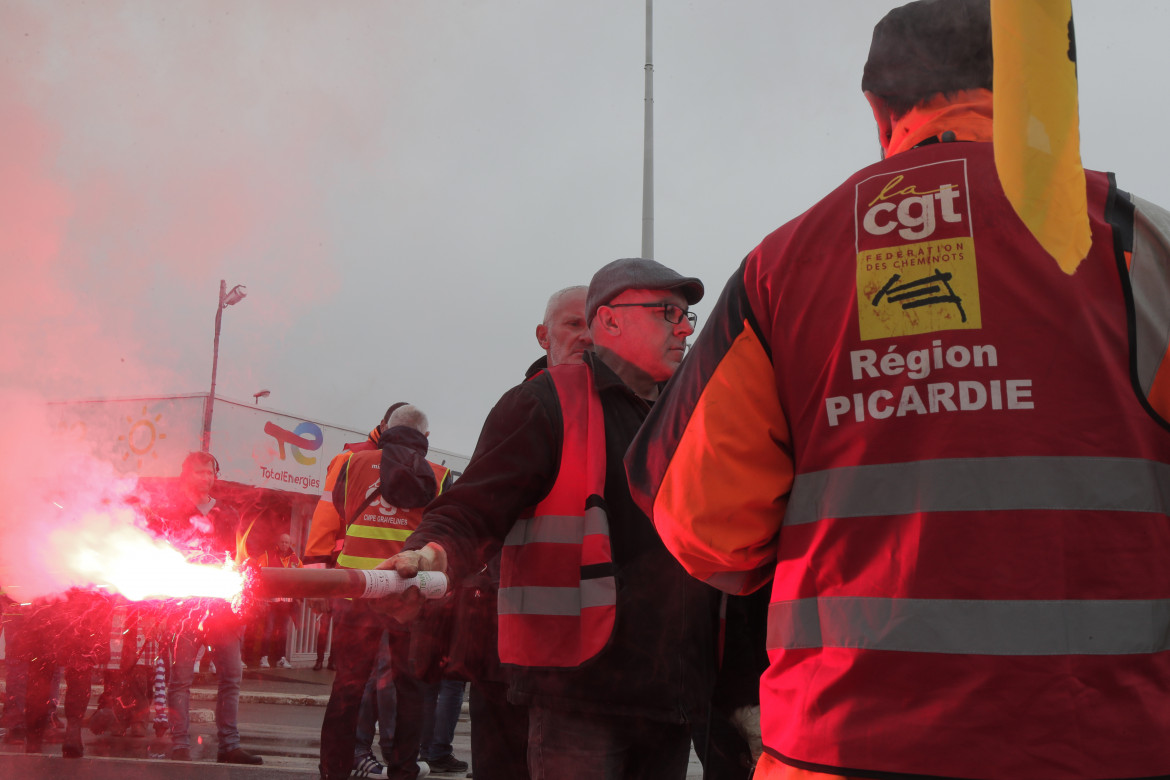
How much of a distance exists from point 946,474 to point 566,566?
142cm

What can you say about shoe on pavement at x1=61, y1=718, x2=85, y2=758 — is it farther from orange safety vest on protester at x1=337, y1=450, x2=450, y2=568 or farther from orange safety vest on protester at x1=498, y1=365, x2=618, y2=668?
orange safety vest on protester at x1=498, y1=365, x2=618, y2=668

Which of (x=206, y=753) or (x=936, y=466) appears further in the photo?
(x=206, y=753)

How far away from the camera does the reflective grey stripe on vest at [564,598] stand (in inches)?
96.6

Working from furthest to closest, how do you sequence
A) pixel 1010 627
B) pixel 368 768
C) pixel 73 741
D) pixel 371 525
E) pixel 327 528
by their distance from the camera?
pixel 327 528 → pixel 73 741 → pixel 368 768 → pixel 371 525 → pixel 1010 627

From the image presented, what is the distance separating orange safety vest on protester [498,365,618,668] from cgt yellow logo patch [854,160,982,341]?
4.28ft

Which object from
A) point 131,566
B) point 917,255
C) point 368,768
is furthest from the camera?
point 368,768

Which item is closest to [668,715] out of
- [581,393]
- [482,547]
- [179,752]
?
[482,547]

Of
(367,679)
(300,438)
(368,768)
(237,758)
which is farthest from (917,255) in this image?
(300,438)

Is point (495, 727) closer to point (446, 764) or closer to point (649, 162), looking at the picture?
point (446, 764)

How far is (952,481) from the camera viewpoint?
128 centimetres

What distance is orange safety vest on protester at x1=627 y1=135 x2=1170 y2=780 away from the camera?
1204mm

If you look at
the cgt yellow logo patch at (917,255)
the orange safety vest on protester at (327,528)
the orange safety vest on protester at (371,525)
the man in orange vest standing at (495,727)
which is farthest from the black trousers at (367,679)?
the cgt yellow logo patch at (917,255)

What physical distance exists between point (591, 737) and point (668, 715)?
0.71 ft

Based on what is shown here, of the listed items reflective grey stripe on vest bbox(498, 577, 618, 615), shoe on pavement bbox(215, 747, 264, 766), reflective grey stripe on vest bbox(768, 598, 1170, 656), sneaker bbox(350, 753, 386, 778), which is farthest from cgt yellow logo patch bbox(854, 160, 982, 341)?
shoe on pavement bbox(215, 747, 264, 766)
